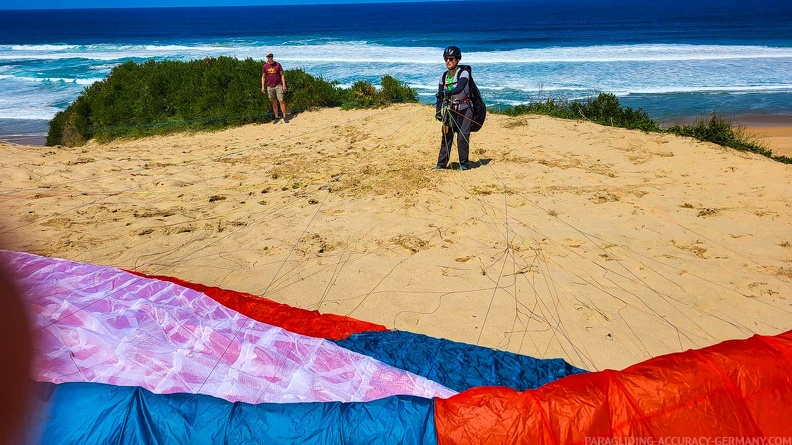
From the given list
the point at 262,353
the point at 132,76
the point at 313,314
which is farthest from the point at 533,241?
the point at 132,76

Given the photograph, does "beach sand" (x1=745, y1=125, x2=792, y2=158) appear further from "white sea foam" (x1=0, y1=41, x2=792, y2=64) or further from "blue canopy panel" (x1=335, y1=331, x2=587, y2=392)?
"white sea foam" (x1=0, y1=41, x2=792, y2=64)

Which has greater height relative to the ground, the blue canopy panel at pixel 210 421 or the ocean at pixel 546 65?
the ocean at pixel 546 65

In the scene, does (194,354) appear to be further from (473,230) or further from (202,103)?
(202,103)

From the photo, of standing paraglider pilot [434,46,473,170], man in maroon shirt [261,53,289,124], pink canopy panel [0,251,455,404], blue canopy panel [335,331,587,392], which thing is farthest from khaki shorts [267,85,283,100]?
blue canopy panel [335,331,587,392]

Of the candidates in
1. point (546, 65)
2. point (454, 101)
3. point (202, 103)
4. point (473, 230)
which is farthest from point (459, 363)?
point (546, 65)

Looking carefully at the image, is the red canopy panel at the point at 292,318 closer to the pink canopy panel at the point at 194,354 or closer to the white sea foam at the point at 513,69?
the pink canopy panel at the point at 194,354

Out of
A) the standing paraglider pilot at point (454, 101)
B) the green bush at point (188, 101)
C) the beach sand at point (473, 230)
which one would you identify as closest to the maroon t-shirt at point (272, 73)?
the green bush at point (188, 101)
